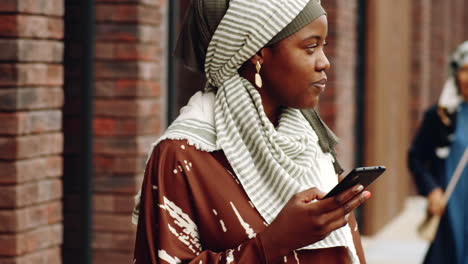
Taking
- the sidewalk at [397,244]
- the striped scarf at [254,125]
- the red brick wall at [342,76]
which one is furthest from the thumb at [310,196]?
the sidewalk at [397,244]

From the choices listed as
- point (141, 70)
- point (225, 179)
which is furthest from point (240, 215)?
point (141, 70)

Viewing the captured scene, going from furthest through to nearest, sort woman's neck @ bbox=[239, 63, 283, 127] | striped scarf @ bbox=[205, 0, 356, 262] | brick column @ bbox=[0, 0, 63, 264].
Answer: brick column @ bbox=[0, 0, 63, 264], woman's neck @ bbox=[239, 63, 283, 127], striped scarf @ bbox=[205, 0, 356, 262]

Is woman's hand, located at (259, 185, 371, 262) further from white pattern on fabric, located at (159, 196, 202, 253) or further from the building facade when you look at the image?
the building facade

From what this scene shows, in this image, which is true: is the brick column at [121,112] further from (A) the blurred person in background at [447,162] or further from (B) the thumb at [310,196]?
(B) the thumb at [310,196]

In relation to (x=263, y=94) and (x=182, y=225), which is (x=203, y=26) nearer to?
(x=263, y=94)

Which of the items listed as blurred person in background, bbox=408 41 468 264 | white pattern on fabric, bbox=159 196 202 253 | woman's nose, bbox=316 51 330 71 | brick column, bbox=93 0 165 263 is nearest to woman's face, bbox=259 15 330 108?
woman's nose, bbox=316 51 330 71

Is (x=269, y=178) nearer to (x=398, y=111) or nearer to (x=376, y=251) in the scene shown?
(x=376, y=251)

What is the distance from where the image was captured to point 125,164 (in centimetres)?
527

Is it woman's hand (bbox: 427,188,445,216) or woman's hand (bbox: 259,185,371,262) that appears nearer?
woman's hand (bbox: 259,185,371,262)

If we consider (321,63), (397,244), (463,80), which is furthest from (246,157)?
(397,244)

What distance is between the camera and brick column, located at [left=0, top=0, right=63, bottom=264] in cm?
404

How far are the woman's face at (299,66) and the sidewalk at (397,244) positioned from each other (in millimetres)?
7523

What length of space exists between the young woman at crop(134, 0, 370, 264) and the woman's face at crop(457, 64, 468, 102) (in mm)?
4420

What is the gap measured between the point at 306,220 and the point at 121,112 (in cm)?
292
